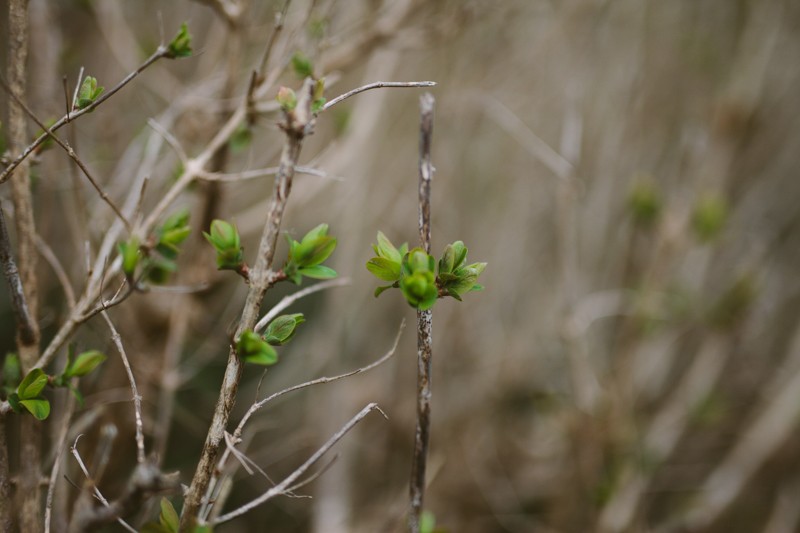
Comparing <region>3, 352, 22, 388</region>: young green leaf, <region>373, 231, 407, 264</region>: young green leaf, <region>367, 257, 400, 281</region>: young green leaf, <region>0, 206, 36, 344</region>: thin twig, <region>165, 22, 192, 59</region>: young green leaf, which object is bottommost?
<region>3, 352, 22, 388</region>: young green leaf

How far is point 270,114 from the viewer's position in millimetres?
1345

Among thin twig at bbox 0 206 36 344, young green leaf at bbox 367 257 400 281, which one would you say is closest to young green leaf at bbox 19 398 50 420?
thin twig at bbox 0 206 36 344

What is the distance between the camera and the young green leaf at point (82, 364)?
670mm

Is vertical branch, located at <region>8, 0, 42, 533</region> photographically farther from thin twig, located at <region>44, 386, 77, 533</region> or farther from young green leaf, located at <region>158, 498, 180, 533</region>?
young green leaf, located at <region>158, 498, 180, 533</region>

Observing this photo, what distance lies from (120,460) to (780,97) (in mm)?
2354

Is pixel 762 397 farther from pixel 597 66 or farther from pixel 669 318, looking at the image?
pixel 597 66

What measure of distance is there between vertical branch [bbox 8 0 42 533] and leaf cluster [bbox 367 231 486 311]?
1.55 ft

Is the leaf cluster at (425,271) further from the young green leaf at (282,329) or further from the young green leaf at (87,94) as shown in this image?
the young green leaf at (87,94)

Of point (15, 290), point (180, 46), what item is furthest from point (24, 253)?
point (180, 46)

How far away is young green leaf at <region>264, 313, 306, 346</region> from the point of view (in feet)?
1.96

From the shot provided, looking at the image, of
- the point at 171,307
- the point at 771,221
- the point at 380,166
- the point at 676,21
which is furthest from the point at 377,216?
the point at 771,221

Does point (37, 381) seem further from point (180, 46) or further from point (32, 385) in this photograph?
point (180, 46)

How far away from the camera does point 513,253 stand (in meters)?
2.14

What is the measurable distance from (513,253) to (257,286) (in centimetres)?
166
